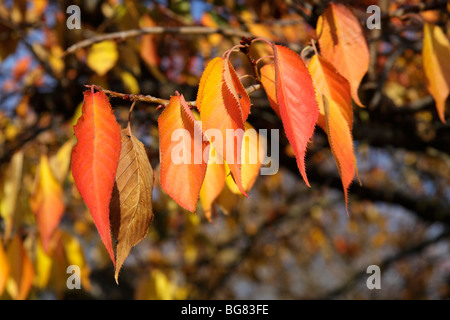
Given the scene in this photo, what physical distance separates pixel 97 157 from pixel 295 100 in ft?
0.88

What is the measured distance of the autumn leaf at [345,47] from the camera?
706 mm

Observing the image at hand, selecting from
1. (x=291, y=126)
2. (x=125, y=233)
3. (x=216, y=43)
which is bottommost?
(x=125, y=233)

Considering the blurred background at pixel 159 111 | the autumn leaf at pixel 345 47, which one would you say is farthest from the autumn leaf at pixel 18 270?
the autumn leaf at pixel 345 47

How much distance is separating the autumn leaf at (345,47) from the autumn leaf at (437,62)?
0.51 feet

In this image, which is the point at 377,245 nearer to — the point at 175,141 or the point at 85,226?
the point at 85,226

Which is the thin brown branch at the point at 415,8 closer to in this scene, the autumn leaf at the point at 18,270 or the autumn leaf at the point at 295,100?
the autumn leaf at the point at 295,100

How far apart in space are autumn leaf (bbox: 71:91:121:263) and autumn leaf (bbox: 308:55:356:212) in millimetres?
289

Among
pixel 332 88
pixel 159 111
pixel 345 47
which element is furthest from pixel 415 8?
pixel 159 111

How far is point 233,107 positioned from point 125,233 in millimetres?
231

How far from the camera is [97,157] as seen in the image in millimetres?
518

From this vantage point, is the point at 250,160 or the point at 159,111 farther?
the point at 159,111

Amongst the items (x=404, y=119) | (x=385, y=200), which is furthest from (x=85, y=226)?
(x=404, y=119)

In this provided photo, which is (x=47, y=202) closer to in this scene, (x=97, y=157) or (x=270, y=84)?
(x=97, y=157)

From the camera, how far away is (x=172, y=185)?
21.3 inches
